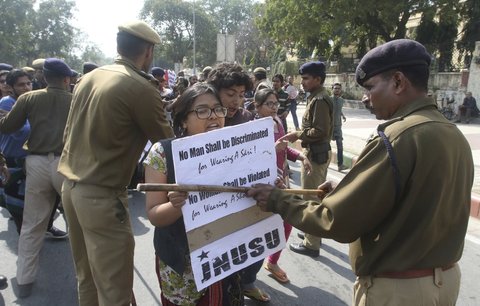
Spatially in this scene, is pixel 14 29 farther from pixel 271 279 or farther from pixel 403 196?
pixel 403 196

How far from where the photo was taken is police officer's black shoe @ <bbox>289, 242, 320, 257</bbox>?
12.9 feet

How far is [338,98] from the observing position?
798 cm

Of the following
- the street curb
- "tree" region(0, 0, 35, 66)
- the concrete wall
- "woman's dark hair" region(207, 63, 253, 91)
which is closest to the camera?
"woman's dark hair" region(207, 63, 253, 91)

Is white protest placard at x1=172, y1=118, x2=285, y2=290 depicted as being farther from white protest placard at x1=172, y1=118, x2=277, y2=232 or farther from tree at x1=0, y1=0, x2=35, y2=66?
tree at x1=0, y1=0, x2=35, y2=66

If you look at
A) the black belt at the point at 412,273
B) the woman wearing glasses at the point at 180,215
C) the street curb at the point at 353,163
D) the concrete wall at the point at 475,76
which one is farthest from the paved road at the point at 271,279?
the concrete wall at the point at 475,76

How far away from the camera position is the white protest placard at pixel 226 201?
65.9 inches

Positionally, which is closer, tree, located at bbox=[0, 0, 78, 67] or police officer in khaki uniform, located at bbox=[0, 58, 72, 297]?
police officer in khaki uniform, located at bbox=[0, 58, 72, 297]

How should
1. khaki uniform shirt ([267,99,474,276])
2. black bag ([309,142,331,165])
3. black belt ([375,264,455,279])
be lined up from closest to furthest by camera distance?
khaki uniform shirt ([267,99,474,276]) < black belt ([375,264,455,279]) < black bag ([309,142,331,165])

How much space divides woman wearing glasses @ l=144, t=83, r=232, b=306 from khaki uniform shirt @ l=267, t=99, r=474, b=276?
0.65 meters

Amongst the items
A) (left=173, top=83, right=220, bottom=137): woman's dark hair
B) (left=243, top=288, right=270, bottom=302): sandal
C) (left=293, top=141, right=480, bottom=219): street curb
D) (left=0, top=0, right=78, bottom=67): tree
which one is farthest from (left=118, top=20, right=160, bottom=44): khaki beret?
(left=0, top=0, right=78, bottom=67): tree

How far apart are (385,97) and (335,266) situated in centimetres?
259

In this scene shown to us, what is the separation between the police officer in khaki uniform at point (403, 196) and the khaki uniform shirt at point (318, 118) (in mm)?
2069

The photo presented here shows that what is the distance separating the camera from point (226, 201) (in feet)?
5.86

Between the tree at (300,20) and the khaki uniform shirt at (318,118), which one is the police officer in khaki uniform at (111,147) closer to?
the khaki uniform shirt at (318,118)
